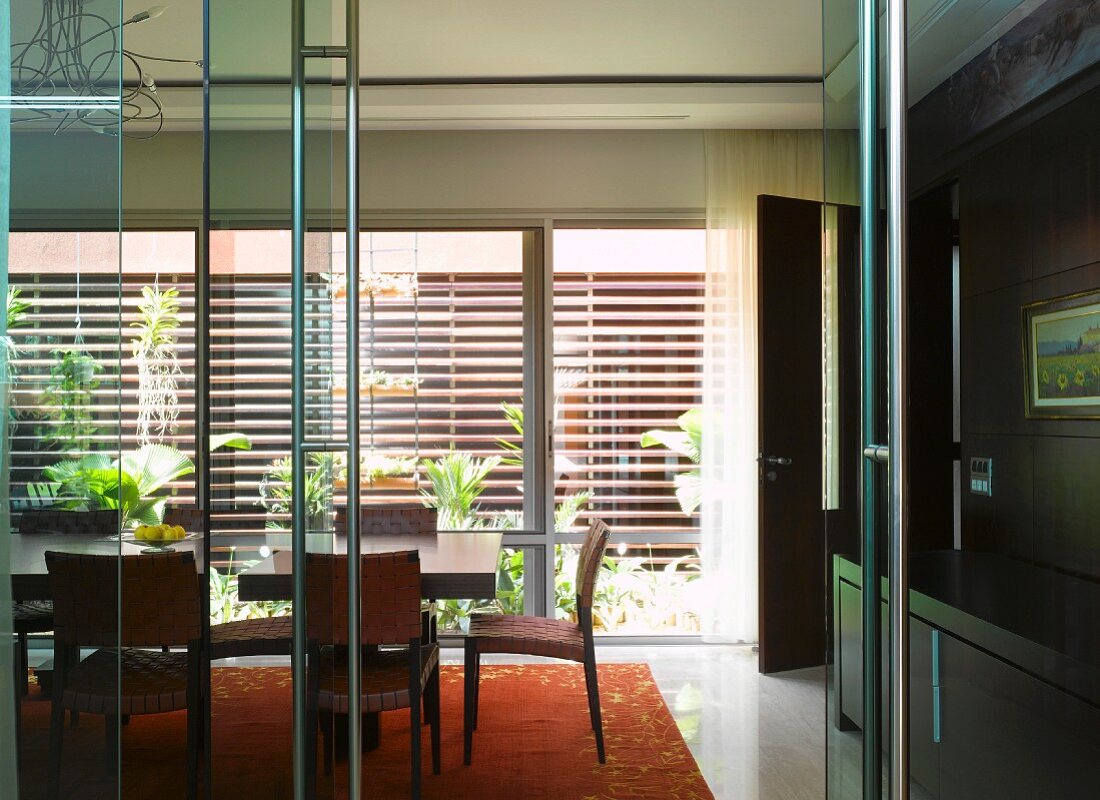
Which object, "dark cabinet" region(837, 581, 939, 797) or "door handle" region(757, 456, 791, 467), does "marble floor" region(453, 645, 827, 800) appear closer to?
"door handle" region(757, 456, 791, 467)

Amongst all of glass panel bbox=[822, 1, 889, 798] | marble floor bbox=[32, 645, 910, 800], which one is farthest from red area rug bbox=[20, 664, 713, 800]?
glass panel bbox=[822, 1, 889, 798]

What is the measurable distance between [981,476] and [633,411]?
4.12 meters

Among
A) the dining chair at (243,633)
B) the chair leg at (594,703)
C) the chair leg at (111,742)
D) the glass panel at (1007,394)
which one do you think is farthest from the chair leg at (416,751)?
the chair leg at (111,742)

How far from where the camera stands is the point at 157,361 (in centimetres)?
109

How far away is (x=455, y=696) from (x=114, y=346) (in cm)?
363

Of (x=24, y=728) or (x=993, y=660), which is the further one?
(x=993, y=660)

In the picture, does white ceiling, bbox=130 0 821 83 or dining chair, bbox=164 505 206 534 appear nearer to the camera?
dining chair, bbox=164 505 206 534

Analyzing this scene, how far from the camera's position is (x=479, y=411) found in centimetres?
527

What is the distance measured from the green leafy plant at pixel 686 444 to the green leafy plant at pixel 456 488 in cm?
95

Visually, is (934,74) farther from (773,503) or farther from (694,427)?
(694,427)

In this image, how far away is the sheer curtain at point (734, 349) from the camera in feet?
16.8

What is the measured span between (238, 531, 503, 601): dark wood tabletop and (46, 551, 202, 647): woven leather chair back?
19 cm

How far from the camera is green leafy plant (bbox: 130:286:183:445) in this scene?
3.27ft

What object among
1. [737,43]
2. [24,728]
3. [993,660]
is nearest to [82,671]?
[24,728]
